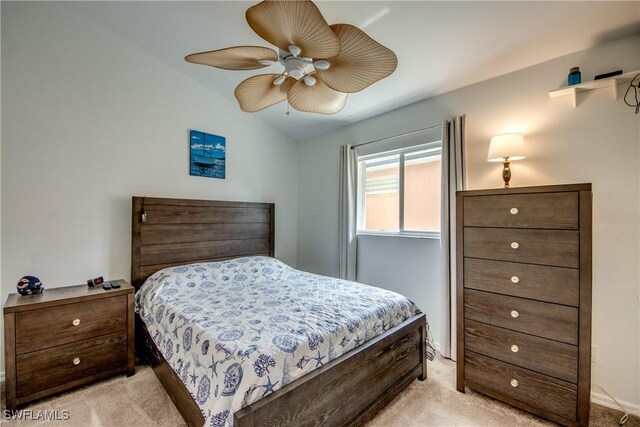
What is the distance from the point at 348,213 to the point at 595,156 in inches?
85.0

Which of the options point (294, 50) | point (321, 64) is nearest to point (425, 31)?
point (321, 64)

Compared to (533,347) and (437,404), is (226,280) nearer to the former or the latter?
(437,404)

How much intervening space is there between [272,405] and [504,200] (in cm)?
181

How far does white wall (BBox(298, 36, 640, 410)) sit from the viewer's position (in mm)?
1868

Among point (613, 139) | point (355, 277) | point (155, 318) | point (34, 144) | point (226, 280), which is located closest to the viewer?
point (613, 139)

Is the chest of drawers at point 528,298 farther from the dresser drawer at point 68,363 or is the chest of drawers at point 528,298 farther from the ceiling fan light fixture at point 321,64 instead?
the dresser drawer at point 68,363

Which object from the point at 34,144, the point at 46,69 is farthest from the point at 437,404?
the point at 46,69

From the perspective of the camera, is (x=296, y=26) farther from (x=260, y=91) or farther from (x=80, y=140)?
(x=80, y=140)

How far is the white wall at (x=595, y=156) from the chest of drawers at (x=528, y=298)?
0.54 metres

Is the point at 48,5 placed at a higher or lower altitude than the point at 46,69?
higher

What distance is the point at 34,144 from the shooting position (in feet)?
7.57

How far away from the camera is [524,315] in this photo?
182 centimetres

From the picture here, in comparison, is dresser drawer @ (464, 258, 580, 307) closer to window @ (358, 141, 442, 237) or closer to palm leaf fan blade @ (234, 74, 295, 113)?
window @ (358, 141, 442, 237)

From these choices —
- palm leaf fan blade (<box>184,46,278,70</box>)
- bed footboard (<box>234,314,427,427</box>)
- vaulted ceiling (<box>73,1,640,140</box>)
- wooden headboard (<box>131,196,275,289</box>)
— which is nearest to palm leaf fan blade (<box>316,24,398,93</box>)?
palm leaf fan blade (<box>184,46,278,70</box>)
